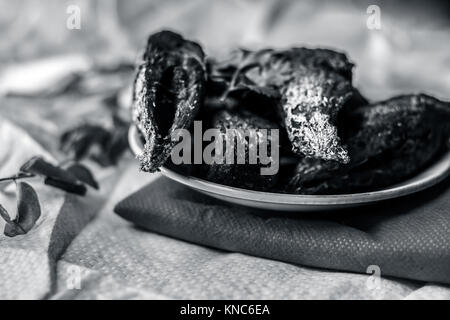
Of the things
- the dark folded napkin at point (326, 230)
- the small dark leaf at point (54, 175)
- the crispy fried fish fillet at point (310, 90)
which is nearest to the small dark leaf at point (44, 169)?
the small dark leaf at point (54, 175)

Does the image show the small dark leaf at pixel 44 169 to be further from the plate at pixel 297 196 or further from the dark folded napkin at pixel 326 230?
the plate at pixel 297 196

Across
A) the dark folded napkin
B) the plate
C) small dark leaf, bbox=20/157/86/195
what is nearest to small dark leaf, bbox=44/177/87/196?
small dark leaf, bbox=20/157/86/195

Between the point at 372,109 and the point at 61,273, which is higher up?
the point at 372,109

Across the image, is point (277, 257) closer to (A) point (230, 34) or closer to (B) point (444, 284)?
(B) point (444, 284)

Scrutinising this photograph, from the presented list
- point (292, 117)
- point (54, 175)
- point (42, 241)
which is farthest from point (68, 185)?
point (292, 117)

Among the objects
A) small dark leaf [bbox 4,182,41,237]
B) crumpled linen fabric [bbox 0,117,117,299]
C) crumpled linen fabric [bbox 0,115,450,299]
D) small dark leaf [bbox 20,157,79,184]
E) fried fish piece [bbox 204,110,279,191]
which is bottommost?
crumpled linen fabric [bbox 0,115,450,299]

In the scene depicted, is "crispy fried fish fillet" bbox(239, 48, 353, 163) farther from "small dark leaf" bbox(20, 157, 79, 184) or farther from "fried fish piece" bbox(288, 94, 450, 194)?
"small dark leaf" bbox(20, 157, 79, 184)

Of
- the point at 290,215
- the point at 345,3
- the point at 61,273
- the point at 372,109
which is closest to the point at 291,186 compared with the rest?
the point at 290,215
